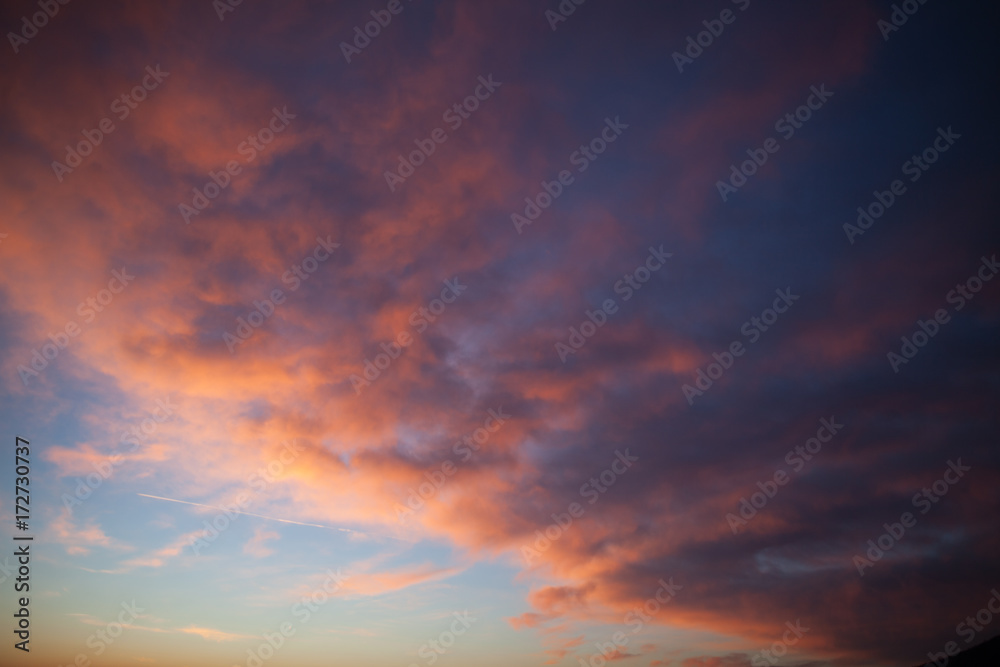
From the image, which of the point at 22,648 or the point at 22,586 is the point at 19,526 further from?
Result: the point at 22,648

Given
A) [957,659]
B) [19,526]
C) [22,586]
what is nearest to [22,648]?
[22,586]

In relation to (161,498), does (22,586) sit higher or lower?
lower

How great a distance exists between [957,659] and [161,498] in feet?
426

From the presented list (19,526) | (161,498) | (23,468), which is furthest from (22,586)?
(161,498)

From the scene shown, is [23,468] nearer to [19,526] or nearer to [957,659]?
[19,526]

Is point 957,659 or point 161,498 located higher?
point 161,498

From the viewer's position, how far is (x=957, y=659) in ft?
299

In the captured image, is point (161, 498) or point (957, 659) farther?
point (957, 659)

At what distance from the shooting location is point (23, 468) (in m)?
37.5

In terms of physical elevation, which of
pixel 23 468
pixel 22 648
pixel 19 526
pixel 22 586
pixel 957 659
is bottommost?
pixel 957 659

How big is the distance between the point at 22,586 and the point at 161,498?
15837 mm

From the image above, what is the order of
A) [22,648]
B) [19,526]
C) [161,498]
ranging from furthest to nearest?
[161,498]
[19,526]
[22,648]

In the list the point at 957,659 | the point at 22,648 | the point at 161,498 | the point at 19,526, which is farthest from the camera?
the point at 957,659

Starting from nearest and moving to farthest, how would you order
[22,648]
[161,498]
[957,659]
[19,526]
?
[22,648] → [19,526] → [161,498] → [957,659]
